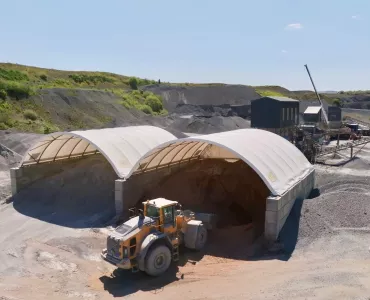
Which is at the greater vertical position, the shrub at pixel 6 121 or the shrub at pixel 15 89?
the shrub at pixel 15 89

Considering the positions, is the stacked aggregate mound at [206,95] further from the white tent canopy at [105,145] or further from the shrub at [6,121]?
the white tent canopy at [105,145]

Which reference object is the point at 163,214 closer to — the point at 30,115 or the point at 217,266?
the point at 217,266

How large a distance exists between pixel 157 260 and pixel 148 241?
0.81 m

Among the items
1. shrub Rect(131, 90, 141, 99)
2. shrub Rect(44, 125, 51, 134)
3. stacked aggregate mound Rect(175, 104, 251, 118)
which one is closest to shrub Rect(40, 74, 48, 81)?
shrub Rect(131, 90, 141, 99)

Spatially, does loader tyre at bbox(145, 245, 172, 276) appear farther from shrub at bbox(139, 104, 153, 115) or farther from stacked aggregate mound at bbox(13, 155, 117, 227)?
shrub at bbox(139, 104, 153, 115)

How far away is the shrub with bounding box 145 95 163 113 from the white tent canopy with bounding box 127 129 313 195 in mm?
45004

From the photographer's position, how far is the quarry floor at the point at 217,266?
11609 mm

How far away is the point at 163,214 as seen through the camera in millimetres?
13141

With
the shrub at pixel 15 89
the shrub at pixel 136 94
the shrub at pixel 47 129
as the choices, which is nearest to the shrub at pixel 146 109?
the shrub at pixel 136 94

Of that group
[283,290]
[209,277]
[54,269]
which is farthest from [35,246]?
[283,290]

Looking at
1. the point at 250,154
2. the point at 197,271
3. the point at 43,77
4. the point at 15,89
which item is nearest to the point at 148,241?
the point at 197,271

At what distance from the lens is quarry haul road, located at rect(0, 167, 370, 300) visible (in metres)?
11.5

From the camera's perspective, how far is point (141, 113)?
6109 centimetres

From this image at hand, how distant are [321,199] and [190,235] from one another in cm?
697
